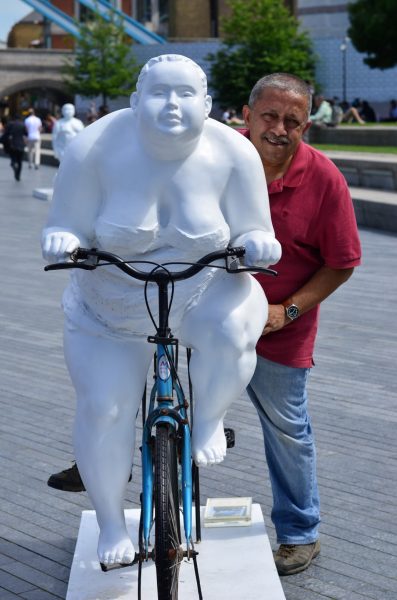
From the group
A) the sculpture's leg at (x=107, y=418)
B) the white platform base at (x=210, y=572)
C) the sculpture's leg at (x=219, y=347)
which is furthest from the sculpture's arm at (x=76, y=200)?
the white platform base at (x=210, y=572)

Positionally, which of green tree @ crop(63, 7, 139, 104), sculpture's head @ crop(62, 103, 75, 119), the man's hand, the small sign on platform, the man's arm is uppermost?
the man's arm

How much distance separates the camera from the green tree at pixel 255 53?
6106 cm

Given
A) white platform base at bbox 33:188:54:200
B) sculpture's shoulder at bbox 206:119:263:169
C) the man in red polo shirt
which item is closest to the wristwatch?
the man in red polo shirt

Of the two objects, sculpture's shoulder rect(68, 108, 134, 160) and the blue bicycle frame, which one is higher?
sculpture's shoulder rect(68, 108, 134, 160)

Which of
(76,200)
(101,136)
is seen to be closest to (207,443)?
(76,200)

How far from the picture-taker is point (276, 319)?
452cm

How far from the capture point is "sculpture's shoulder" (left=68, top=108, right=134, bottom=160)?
3.97 metres

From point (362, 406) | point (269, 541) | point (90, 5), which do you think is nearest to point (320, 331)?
point (362, 406)

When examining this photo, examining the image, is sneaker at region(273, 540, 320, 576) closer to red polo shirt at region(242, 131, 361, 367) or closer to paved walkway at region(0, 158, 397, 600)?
paved walkway at region(0, 158, 397, 600)

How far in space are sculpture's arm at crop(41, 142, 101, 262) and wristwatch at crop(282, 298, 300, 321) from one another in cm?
92

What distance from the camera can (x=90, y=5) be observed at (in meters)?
75.4

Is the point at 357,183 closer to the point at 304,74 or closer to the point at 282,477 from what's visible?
the point at 282,477

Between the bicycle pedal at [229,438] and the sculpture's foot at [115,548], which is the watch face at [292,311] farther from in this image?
the sculpture's foot at [115,548]

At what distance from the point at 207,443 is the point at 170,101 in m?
1.18
